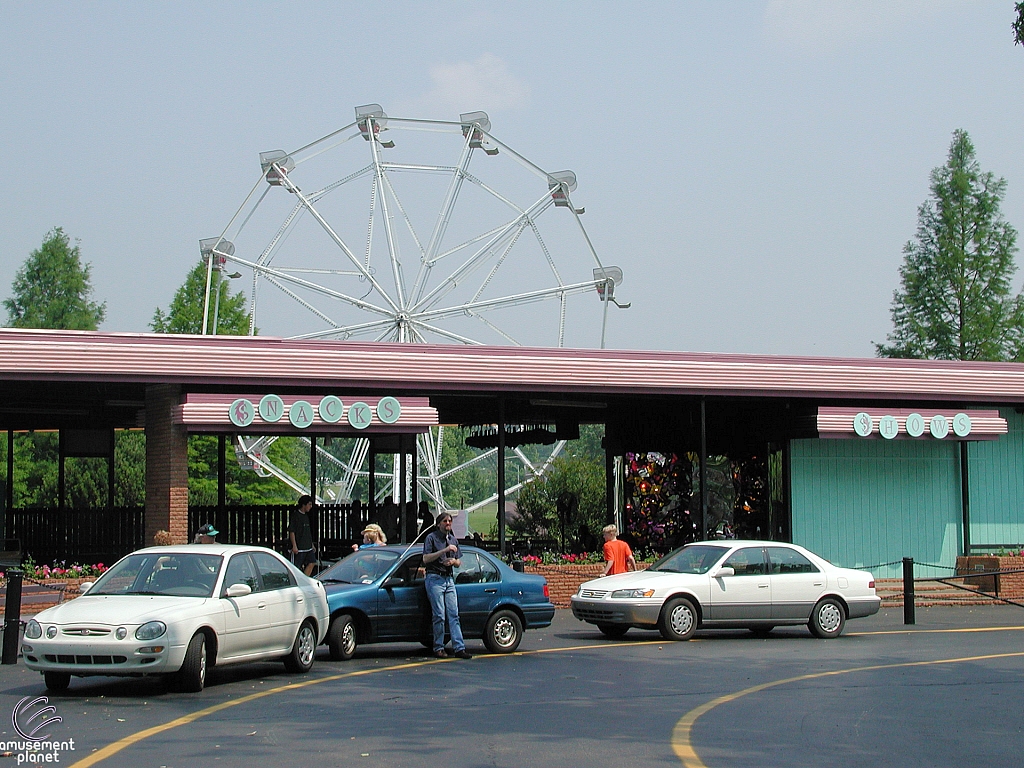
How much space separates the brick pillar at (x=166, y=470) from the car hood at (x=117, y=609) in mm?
8573

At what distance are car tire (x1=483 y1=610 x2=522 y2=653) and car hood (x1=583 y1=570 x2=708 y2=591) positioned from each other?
190 cm

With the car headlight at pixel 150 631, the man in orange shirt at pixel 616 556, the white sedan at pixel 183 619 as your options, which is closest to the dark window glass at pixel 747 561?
the man in orange shirt at pixel 616 556

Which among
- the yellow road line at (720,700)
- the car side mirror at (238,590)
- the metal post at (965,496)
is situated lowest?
the yellow road line at (720,700)

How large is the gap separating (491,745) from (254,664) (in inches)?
226

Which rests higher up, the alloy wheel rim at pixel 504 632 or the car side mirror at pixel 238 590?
the car side mirror at pixel 238 590

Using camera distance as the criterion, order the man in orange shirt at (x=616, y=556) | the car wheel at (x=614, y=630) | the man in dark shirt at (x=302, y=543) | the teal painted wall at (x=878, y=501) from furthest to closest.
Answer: the teal painted wall at (x=878, y=501) → the man in dark shirt at (x=302, y=543) → the man in orange shirt at (x=616, y=556) → the car wheel at (x=614, y=630)

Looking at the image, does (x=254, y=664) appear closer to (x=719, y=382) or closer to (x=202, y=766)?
(x=202, y=766)

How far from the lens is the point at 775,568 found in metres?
17.4

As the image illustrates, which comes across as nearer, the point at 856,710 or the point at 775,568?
the point at 856,710

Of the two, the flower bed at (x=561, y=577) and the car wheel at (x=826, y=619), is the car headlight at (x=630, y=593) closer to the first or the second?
the car wheel at (x=826, y=619)

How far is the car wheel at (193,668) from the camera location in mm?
11305

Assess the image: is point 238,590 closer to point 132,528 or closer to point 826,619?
point 826,619

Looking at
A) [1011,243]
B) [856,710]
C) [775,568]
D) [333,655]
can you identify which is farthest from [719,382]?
[1011,243]

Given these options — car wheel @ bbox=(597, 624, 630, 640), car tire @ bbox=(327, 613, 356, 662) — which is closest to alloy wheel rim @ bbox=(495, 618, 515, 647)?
car tire @ bbox=(327, 613, 356, 662)
